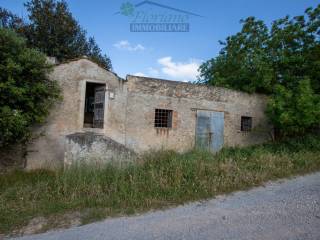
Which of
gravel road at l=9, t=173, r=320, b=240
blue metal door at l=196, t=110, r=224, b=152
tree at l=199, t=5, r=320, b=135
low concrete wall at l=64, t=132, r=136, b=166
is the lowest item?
gravel road at l=9, t=173, r=320, b=240

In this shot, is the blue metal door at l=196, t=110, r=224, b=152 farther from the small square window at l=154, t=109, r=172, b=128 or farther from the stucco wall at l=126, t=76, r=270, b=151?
the small square window at l=154, t=109, r=172, b=128

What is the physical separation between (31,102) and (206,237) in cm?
604

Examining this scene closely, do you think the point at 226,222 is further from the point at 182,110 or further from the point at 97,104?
the point at 182,110

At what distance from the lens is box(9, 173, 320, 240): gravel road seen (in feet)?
12.3

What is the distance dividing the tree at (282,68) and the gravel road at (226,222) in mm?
5204

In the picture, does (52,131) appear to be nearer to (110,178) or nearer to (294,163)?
(110,178)

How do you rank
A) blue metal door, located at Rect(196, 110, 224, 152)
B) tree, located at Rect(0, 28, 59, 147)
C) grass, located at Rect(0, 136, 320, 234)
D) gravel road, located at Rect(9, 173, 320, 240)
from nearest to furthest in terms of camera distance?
gravel road, located at Rect(9, 173, 320, 240) < grass, located at Rect(0, 136, 320, 234) < tree, located at Rect(0, 28, 59, 147) < blue metal door, located at Rect(196, 110, 224, 152)

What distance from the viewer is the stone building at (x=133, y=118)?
318 inches

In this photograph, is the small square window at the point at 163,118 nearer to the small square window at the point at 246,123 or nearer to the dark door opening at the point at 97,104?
the dark door opening at the point at 97,104

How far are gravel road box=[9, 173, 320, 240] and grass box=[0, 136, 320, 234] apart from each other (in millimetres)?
428

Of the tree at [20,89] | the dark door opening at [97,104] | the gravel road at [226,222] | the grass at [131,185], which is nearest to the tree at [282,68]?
the grass at [131,185]

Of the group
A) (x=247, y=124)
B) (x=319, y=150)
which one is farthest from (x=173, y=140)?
(x=319, y=150)

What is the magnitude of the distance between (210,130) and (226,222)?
286 inches

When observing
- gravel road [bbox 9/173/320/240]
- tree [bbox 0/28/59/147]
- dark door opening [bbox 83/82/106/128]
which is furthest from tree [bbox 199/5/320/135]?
tree [bbox 0/28/59/147]
